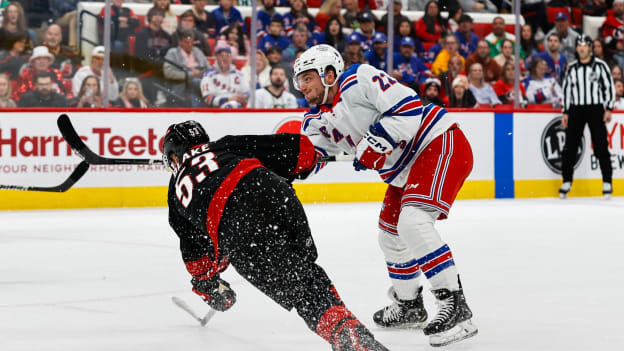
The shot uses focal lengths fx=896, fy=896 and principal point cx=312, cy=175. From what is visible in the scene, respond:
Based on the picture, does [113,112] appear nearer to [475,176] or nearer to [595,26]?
[475,176]

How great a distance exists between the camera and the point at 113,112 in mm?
6918

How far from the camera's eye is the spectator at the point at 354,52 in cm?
755

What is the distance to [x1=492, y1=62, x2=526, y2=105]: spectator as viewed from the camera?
794 centimetres

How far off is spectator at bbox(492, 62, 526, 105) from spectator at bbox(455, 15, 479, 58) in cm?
34


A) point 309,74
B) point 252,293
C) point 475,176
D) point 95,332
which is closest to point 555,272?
point 252,293

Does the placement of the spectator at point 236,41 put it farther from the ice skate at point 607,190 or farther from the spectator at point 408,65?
the ice skate at point 607,190

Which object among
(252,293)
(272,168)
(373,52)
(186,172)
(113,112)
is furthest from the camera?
(373,52)

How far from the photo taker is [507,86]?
7.96m

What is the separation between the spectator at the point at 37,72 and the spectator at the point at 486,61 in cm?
352

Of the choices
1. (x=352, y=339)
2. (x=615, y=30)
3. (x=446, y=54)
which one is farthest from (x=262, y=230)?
(x=615, y=30)

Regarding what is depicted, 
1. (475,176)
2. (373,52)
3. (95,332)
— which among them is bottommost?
(475,176)

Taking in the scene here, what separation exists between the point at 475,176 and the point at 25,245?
4.12 metres

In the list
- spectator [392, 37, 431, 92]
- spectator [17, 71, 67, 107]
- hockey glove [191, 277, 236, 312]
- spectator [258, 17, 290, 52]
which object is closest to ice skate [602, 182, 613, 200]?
spectator [392, 37, 431, 92]

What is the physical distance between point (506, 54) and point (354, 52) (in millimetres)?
1423
